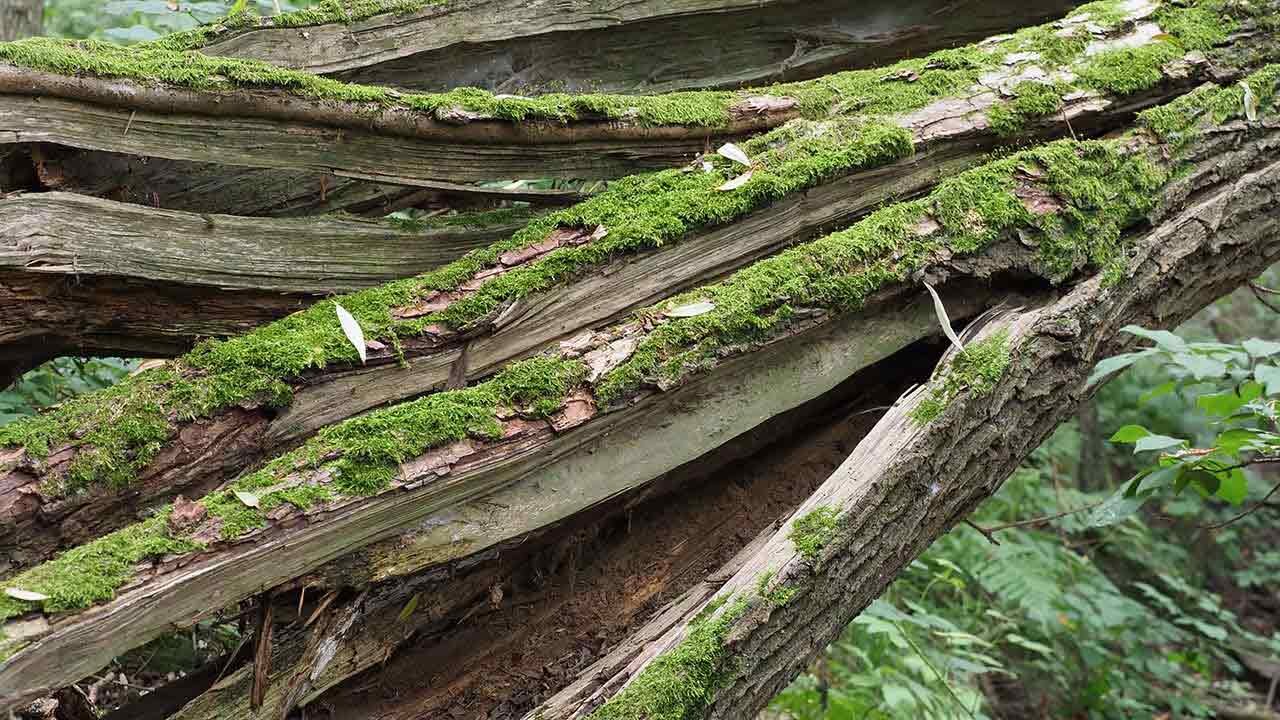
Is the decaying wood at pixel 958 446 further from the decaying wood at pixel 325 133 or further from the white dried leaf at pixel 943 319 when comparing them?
the decaying wood at pixel 325 133

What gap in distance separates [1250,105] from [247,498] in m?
3.00

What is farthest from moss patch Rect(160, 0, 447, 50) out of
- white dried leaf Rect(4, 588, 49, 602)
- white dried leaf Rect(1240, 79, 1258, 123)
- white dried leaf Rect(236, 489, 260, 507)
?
white dried leaf Rect(1240, 79, 1258, 123)

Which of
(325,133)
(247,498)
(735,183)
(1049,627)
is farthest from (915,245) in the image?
(1049,627)

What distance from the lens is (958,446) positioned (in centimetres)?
238

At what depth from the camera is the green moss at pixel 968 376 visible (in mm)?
2301

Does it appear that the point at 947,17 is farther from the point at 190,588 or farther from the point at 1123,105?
the point at 190,588

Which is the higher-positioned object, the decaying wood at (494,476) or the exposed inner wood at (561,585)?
the decaying wood at (494,476)

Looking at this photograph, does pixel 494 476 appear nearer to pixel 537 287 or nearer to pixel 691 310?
pixel 537 287

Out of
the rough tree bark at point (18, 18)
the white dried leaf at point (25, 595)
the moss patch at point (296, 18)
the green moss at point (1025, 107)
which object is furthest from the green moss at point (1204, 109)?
the rough tree bark at point (18, 18)

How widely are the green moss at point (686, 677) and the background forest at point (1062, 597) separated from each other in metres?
1.34

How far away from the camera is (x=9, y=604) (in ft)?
5.41

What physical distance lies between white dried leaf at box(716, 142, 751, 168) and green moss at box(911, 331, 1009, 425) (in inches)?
30.4

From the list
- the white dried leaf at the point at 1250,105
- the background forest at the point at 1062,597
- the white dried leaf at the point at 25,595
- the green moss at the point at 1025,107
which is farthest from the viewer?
the background forest at the point at 1062,597

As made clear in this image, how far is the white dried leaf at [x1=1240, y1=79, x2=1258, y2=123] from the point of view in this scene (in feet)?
9.30
